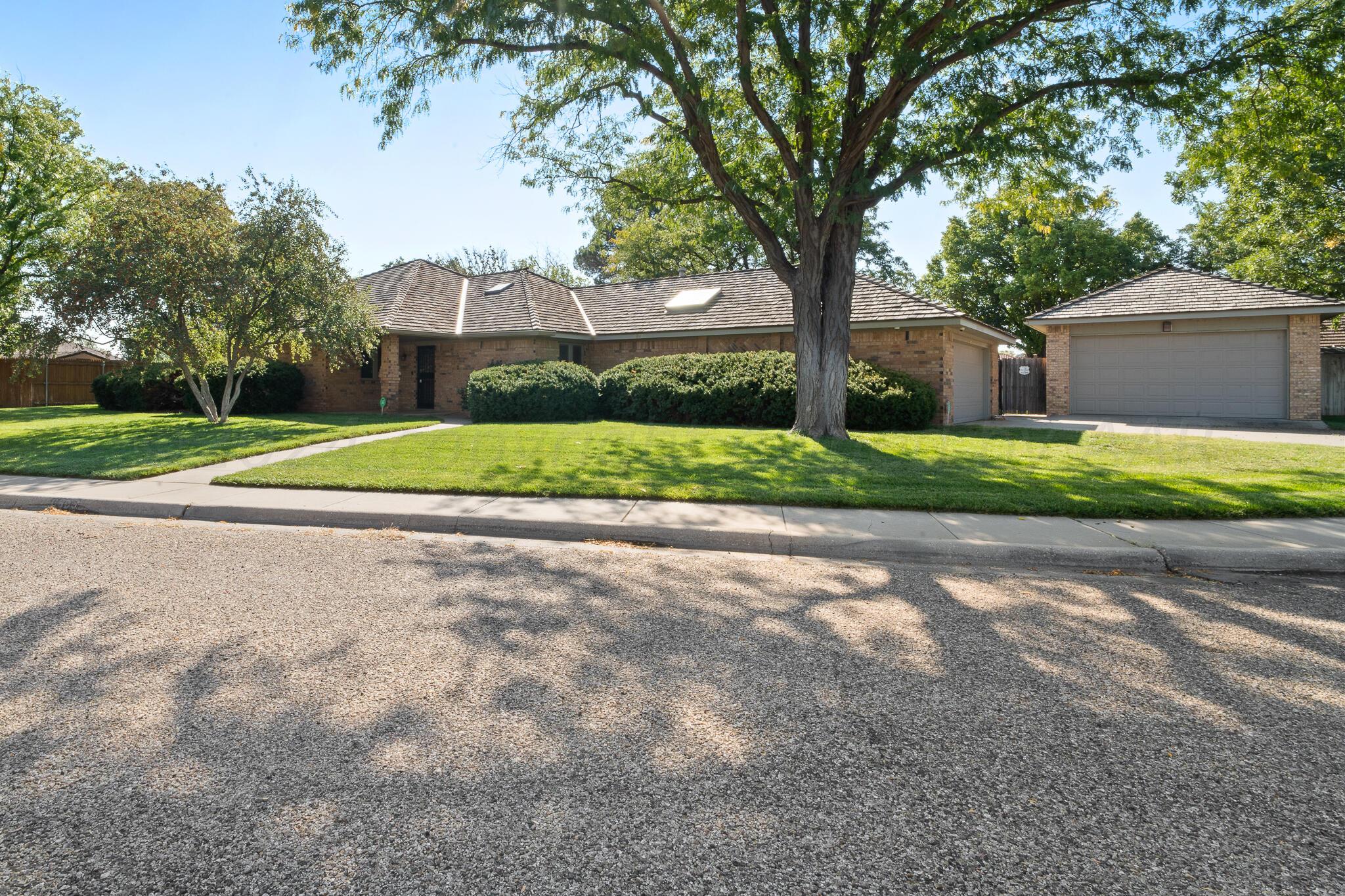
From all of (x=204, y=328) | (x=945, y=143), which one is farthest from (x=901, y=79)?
(x=204, y=328)

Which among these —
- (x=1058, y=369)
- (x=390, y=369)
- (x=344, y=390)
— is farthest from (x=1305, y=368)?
(x=344, y=390)

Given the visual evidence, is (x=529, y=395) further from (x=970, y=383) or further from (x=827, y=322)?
(x=970, y=383)

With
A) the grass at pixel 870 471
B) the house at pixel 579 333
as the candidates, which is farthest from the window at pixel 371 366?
the grass at pixel 870 471

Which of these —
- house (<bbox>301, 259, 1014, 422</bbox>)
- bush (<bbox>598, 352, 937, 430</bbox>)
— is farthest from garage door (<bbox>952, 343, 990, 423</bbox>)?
bush (<bbox>598, 352, 937, 430</bbox>)

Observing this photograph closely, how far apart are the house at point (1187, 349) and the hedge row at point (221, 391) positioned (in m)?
22.5

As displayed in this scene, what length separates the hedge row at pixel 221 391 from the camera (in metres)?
21.5

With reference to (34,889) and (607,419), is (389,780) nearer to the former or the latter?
(34,889)

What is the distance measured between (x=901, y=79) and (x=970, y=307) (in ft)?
88.3

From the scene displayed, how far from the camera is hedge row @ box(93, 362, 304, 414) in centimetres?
2145

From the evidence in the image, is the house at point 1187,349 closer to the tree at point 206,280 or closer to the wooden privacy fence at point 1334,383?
the wooden privacy fence at point 1334,383

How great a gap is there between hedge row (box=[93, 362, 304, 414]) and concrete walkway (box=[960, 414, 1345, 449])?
1950 centimetres

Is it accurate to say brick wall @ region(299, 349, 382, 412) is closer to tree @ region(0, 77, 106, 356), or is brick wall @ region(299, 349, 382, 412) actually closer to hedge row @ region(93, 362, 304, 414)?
hedge row @ region(93, 362, 304, 414)

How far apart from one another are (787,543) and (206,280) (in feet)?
47.5

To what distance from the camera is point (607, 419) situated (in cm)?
1881
